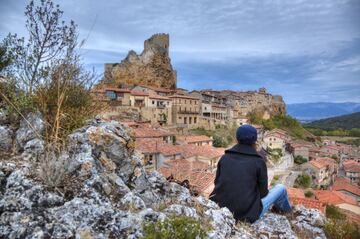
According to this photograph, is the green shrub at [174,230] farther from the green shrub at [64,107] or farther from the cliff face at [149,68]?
the cliff face at [149,68]

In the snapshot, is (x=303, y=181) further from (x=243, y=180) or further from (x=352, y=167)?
(x=243, y=180)

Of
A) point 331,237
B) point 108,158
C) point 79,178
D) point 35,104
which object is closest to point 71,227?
point 79,178

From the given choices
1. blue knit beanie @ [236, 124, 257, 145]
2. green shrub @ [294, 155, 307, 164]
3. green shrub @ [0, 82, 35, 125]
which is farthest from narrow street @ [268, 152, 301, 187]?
green shrub @ [0, 82, 35, 125]

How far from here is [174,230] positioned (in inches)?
104

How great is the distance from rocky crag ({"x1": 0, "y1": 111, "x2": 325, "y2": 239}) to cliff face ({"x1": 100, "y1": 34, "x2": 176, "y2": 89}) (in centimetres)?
6902

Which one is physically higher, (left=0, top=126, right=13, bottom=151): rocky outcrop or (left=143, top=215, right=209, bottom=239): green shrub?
(left=0, top=126, right=13, bottom=151): rocky outcrop

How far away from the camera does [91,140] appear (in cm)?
414

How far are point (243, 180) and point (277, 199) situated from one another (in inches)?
60.3

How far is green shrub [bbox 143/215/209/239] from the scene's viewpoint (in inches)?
101

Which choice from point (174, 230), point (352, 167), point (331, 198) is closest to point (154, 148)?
point (331, 198)

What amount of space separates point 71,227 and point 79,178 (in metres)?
0.79

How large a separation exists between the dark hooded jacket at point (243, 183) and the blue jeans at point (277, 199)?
413 mm

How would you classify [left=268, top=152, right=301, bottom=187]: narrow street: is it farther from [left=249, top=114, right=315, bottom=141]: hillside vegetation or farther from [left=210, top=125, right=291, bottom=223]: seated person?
[left=210, top=125, right=291, bottom=223]: seated person

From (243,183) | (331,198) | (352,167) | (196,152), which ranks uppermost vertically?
(243,183)
